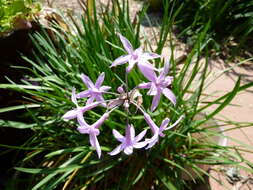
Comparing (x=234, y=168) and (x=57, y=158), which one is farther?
(x=234, y=168)

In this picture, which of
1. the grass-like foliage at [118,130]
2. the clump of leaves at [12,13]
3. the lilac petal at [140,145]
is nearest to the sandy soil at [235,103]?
the grass-like foliage at [118,130]

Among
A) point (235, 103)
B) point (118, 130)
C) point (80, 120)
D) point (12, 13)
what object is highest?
point (12, 13)

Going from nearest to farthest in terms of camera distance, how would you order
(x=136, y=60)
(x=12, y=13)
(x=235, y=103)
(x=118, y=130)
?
(x=136, y=60)
(x=118, y=130)
(x=12, y=13)
(x=235, y=103)

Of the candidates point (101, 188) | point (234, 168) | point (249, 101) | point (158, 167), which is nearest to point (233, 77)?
point (249, 101)

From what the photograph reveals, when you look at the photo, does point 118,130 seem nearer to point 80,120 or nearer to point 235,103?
point 80,120

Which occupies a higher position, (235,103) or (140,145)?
(140,145)

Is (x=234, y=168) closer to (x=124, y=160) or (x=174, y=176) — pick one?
(x=174, y=176)

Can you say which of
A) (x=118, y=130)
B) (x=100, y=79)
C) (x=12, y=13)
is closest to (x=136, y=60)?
(x=100, y=79)

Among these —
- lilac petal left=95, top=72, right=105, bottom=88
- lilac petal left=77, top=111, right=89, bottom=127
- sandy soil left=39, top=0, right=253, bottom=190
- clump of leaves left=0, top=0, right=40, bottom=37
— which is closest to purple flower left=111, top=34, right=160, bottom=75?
lilac petal left=95, top=72, right=105, bottom=88
